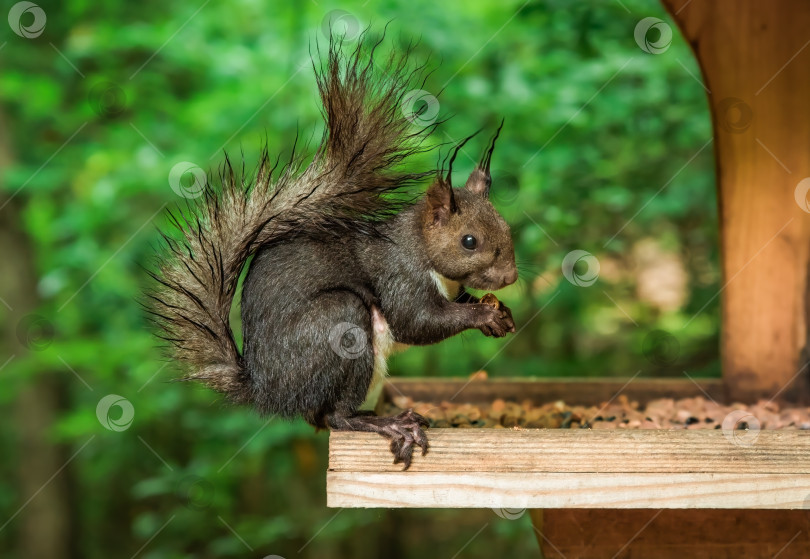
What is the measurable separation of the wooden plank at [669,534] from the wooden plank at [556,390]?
646mm

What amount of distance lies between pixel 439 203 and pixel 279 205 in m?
0.36

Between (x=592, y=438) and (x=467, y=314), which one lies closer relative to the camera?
(x=592, y=438)

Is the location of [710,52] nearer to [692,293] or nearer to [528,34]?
[528,34]

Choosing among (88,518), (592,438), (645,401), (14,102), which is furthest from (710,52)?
(88,518)

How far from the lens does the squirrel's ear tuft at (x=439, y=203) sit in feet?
6.29

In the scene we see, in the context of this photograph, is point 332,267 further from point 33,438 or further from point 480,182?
point 33,438

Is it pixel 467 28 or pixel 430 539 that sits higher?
pixel 467 28

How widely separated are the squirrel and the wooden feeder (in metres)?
0.19

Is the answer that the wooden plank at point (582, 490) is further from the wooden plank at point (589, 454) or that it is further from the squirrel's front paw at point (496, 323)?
the squirrel's front paw at point (496, 323)

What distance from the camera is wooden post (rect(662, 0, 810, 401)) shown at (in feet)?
7.93

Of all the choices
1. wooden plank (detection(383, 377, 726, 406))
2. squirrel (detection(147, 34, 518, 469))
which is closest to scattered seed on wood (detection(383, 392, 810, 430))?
wooden plank (detection(383, 377, 726, 406))

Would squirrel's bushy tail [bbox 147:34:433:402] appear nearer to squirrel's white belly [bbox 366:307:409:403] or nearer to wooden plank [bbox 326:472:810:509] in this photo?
squirrel's white belly [bbox 366:307:409:403]

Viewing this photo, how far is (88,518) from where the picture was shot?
5.88 m

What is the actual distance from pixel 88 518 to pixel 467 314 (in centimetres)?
483
